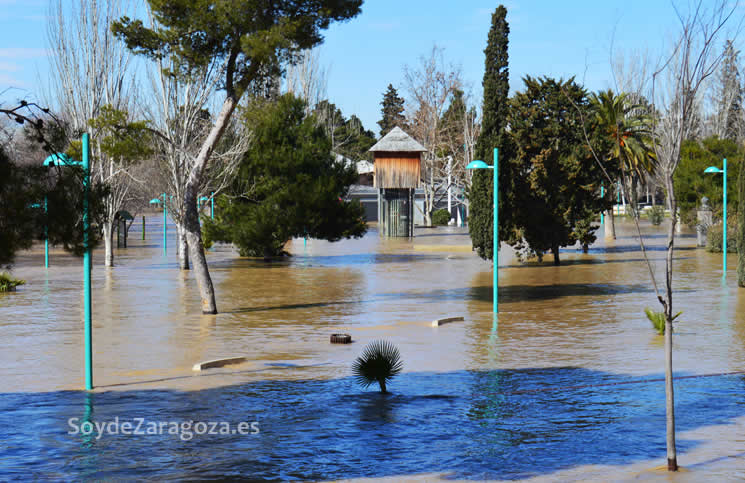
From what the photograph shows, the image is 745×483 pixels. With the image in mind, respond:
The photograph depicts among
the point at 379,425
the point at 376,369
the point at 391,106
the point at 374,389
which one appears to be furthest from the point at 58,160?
the point at 391,106

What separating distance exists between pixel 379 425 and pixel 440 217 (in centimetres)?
5902

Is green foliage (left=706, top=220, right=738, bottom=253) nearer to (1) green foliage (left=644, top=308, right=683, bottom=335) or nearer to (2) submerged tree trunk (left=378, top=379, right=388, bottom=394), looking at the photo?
(1) green foliage (left=644, top=308, right=683, bottom=335)

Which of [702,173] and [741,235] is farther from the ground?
[702,173]

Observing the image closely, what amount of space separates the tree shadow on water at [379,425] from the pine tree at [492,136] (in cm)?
1897

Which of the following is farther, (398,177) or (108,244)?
(398,177)

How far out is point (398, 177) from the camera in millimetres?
54781

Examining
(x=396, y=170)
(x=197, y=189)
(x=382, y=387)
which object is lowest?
(x=382, y=387)

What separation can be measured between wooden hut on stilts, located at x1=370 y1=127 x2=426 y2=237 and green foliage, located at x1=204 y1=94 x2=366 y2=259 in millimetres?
18495

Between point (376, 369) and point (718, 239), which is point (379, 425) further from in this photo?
point (718, 239)

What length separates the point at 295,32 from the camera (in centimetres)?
1923

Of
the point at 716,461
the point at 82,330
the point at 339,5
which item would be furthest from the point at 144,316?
the point at 716,461

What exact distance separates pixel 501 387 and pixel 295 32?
10.4m

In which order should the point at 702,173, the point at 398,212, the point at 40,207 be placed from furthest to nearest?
the point at 398,212, the point at 702,173, the point at 40,207

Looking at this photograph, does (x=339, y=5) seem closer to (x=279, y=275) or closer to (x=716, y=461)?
(x=279, y=275)
